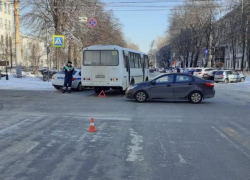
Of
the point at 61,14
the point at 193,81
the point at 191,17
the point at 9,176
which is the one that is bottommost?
the point at 9,176

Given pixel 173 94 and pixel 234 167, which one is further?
pixel 173 94

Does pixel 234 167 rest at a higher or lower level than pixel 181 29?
lower

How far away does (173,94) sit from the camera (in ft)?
43.5

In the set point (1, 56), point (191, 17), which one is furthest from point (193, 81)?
point (1, 56)

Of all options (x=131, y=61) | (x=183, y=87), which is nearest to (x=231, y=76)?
(x=131, y=61)

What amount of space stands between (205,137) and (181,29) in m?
54.6

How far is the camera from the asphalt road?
449 centimetres

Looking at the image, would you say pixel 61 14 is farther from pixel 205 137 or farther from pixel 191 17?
pixel 191 17

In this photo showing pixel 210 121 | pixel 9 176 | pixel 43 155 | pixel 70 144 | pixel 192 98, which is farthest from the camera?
pixel 192 98

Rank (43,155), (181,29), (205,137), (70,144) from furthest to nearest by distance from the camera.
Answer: (181,29) → (205,137) → (70,144) → (43,155)

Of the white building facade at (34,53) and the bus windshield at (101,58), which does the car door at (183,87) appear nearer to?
the bus windshield at (101,58)

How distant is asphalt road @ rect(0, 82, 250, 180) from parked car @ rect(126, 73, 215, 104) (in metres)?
3.37

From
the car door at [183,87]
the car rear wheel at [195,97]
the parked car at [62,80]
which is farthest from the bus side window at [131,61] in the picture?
the car rear wheel at [195,97]

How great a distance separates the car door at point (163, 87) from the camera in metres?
13.3
